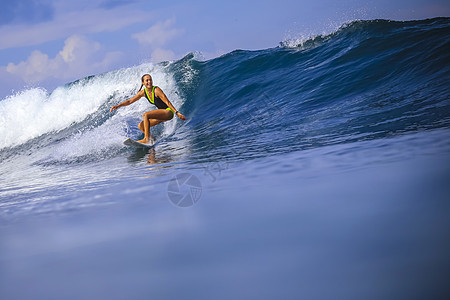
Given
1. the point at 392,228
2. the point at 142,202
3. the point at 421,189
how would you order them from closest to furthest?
the point at 392,228, the point at 421,189, the point at 142,202

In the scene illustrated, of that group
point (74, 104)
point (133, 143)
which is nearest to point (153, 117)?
point (133, 143)

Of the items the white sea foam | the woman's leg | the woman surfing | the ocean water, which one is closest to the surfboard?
the ocean water

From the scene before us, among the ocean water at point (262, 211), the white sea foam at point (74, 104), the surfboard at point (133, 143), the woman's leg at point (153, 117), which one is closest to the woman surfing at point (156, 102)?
the woman's leg at point (153, 117)

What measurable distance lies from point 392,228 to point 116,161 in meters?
4.74

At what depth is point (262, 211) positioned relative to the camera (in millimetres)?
2100

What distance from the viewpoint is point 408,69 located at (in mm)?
7738

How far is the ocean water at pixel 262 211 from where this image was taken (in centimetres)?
133

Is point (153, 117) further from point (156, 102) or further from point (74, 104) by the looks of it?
point (74, 104)

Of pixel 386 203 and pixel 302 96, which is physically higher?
pixel 302 96

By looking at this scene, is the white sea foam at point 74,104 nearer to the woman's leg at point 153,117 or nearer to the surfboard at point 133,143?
the woman's leg at point 153,117

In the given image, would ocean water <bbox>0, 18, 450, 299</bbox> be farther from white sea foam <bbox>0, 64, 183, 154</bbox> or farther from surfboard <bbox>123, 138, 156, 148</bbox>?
white sea foam <bbox>0, 64, 183, 154</bbox>

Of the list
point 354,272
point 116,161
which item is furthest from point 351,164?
point 116,161

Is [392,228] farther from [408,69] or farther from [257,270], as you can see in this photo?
[408,69]

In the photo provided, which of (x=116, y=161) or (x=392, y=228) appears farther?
(x=116, y=161)
